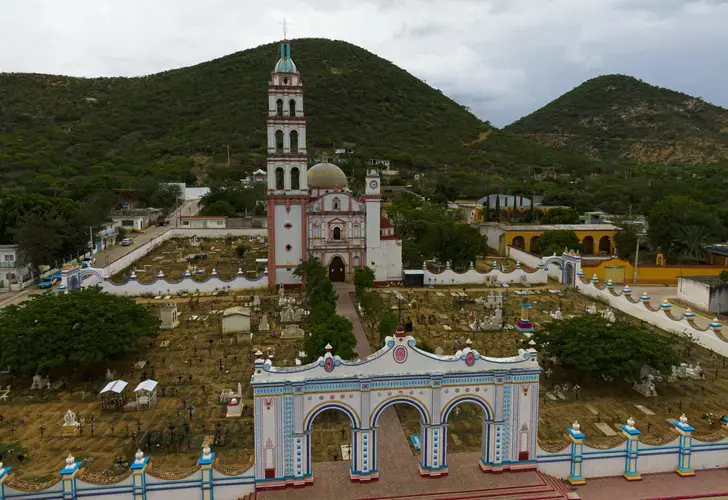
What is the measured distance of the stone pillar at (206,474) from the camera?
13.4m

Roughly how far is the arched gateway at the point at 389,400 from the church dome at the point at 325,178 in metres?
29.6

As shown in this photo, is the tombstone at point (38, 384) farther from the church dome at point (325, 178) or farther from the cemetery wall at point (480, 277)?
the cemetery wall at point (480, 277)

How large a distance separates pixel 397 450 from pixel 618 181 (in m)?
82.3

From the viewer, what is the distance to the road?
4564 cm

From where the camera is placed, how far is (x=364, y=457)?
14.3 meters

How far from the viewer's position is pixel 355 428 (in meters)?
14.2

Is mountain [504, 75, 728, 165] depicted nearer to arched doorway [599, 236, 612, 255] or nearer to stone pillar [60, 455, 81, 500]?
arched doorway [599, 236, 612, 255]

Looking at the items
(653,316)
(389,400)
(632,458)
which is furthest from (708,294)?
(389,400)

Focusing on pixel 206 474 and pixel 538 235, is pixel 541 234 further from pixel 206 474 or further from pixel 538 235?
pixel 206 474

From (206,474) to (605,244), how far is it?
5250 centimetres

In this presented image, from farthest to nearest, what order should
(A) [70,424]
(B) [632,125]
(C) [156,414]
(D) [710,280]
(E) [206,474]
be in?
(B) [632,125]
(D) [710,280]
(C) [156,414]
(A) [70,424]
(E) [206,474]

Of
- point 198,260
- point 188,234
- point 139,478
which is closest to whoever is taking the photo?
point 139,478

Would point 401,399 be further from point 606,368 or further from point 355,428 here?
point 606,368

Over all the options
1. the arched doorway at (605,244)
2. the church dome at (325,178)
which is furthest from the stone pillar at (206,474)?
the arched doorway at (605,244)
